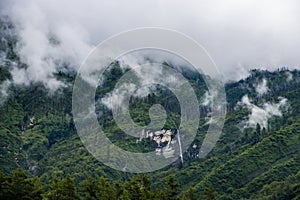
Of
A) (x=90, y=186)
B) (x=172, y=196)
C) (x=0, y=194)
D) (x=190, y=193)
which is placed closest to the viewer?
(x=0, y=194)

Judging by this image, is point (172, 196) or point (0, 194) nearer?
point (0, 194)

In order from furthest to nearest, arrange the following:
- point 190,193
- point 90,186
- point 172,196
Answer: point 190,193 → point 172,196 → point 90,186

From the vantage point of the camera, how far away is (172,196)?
97125 millimetres

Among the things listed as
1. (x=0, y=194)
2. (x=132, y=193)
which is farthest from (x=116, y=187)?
(x=0, y=194)

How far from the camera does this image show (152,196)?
93.9 meters

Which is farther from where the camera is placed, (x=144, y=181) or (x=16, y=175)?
(x=144, y=181)

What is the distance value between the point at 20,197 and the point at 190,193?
3656 centimetres

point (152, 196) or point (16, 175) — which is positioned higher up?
point (16, 175)

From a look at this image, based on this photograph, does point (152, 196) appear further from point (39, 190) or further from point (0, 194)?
point (0, 194)

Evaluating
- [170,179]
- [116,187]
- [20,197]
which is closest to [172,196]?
[170,179]

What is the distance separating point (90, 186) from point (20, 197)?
37.6ft

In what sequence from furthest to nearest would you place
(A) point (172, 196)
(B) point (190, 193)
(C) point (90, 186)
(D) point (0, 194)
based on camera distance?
(B) point (190, 193), (A) point (172, 196), (C) point (90, 186), (D) point (0, 194)

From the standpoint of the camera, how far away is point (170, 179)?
316ft

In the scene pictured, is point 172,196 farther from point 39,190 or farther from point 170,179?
point 39,190
